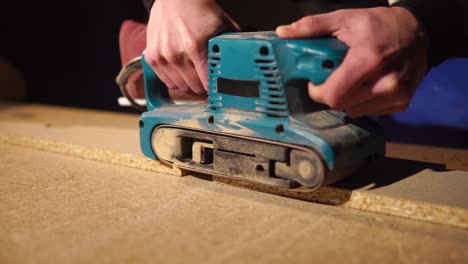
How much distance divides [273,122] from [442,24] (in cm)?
59

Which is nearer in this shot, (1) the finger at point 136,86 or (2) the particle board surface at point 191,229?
(2) the particle board surface at point 191,229

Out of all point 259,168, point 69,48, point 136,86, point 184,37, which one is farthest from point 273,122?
point 69,48

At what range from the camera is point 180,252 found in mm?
892

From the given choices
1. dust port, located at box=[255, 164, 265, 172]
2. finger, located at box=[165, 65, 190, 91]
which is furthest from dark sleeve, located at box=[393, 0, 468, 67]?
finger, located at box=[165, 65, 190, 91]

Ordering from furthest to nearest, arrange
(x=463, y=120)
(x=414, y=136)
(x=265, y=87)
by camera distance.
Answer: (x=414, y=136)
(x=463, y=120)
(x=265, y=87)

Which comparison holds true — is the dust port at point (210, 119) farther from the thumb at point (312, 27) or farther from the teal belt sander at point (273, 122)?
the thumb at point (312, 27)

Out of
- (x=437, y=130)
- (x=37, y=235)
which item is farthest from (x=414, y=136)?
(x=37, y=235)

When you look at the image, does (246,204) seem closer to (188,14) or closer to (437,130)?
(188,14)

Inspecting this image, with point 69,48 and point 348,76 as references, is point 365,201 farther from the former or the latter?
point 69,48

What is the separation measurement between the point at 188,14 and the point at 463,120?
1332 mm

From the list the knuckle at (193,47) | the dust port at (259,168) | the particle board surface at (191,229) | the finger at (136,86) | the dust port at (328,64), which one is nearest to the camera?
the particle board surface at (191,229)

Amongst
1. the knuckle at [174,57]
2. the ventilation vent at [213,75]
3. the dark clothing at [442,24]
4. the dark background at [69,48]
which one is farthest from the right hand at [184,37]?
the dark background at [69,48]

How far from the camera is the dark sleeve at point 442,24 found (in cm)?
121

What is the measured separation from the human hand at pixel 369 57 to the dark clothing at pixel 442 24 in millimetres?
132
